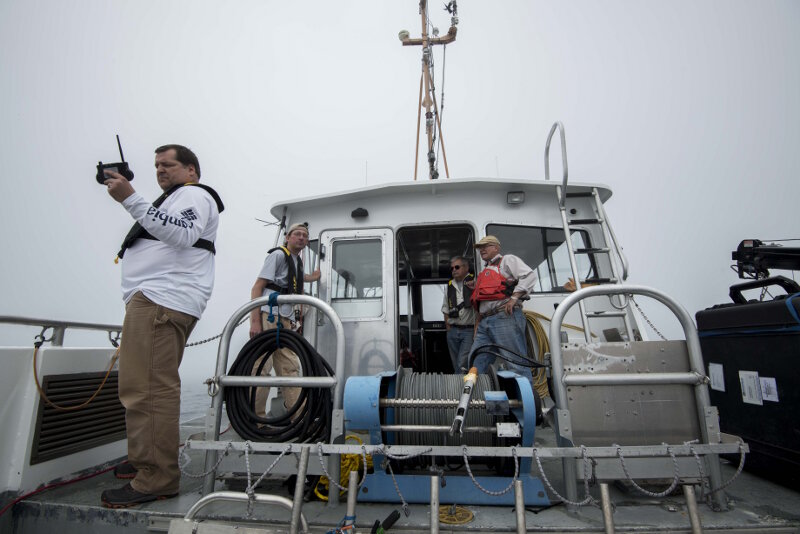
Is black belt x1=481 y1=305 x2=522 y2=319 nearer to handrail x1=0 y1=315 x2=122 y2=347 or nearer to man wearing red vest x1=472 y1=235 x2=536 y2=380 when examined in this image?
man wearing red vest x1=472 y1=235 x2=536 y2=380

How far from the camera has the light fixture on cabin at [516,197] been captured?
4.48m

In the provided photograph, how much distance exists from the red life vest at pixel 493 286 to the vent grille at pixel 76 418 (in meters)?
3.26

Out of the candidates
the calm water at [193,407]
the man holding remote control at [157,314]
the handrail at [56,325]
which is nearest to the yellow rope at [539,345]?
the man holding remote control at [157,314]

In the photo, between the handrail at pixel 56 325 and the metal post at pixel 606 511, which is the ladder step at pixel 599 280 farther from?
the handrail at pixel 56 325

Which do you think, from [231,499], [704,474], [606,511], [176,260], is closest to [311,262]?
[176,260]

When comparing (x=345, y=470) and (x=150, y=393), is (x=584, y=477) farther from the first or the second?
(x=150, y=393)

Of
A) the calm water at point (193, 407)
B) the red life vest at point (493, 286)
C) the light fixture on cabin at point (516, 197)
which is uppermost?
the light fixture on cabin at point (516, 197)

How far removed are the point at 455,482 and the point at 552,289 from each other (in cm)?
283

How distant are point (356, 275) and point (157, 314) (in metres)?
2.51

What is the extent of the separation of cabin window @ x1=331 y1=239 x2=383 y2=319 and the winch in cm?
199

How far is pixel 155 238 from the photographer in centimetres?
243

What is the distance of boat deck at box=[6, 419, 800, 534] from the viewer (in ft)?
6.17

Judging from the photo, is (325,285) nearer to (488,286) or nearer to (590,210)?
(488,286)

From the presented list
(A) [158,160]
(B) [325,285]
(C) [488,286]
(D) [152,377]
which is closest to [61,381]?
(D) [152,377]
